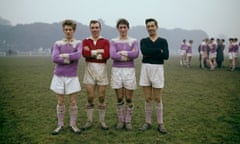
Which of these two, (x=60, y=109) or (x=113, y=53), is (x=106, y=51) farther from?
(x=60, y=109)

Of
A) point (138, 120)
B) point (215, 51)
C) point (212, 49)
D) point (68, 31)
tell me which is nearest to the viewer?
point (68, 31)

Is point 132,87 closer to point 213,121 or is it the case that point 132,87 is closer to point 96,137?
point 96,137

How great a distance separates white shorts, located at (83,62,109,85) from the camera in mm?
5707

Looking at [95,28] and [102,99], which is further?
[102,99]

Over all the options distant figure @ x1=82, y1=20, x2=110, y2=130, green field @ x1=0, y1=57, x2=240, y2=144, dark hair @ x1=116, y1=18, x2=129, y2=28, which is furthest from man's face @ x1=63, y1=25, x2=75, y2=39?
green field @ x1=0, y1=57, x2=240, y2=144

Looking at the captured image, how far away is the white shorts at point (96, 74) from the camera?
5.71 m

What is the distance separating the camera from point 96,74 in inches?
225

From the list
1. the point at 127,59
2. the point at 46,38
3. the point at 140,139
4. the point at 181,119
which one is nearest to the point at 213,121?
the point at 181,119

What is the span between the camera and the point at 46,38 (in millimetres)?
105000

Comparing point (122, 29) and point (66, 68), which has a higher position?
point (122, 29)

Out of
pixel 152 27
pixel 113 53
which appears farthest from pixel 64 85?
pixel 152 27

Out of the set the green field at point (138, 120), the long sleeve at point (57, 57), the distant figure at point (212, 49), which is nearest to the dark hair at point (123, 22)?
the long sleeve at point (57, 57)

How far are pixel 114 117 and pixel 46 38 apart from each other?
104 metres

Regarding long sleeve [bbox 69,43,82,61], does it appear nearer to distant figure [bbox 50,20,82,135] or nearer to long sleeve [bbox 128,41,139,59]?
distant figure [bbox 50,20,82,135]
